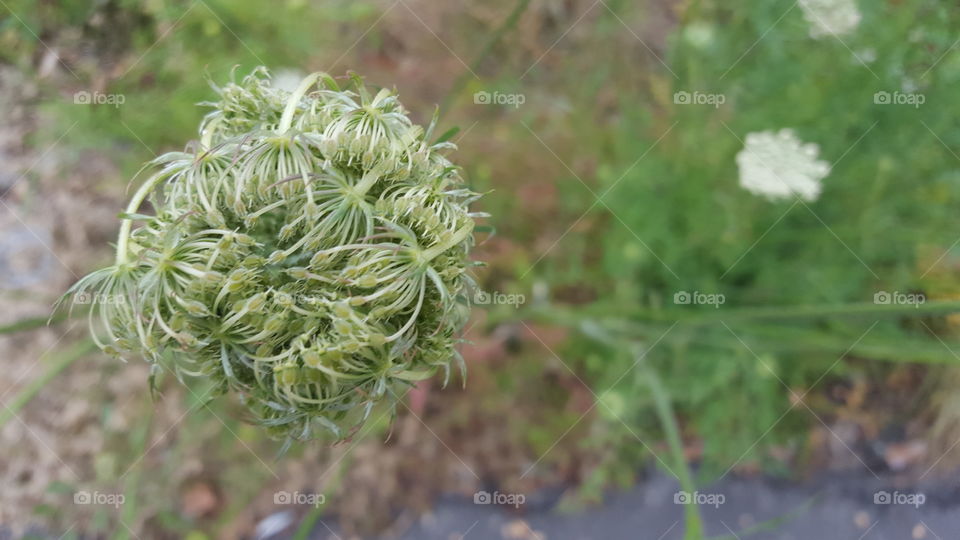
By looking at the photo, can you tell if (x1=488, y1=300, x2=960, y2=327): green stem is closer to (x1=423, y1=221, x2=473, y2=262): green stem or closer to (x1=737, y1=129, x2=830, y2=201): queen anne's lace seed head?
(x1=737, y1=129, x2=830, y2=201): queen anne's lace seed head

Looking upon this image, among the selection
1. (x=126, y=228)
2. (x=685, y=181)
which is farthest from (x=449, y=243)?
(x=685, y=181)

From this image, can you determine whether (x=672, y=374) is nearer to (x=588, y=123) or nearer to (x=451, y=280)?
(x=588, y=123)

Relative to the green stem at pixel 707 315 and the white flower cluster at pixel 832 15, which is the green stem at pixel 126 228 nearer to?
the green stem at pixel 707 315

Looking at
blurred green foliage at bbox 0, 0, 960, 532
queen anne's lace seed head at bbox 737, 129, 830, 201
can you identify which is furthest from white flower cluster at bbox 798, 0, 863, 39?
queen anne's lace seed head at bbox 737, 129, 830, 201

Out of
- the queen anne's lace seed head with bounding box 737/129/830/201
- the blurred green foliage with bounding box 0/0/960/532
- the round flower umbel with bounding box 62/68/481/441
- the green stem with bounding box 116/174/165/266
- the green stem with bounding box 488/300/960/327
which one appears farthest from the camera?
the blurred green foliage with bounding box 0/0/960/532

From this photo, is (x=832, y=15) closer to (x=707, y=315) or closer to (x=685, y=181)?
(x=685, y=181)
